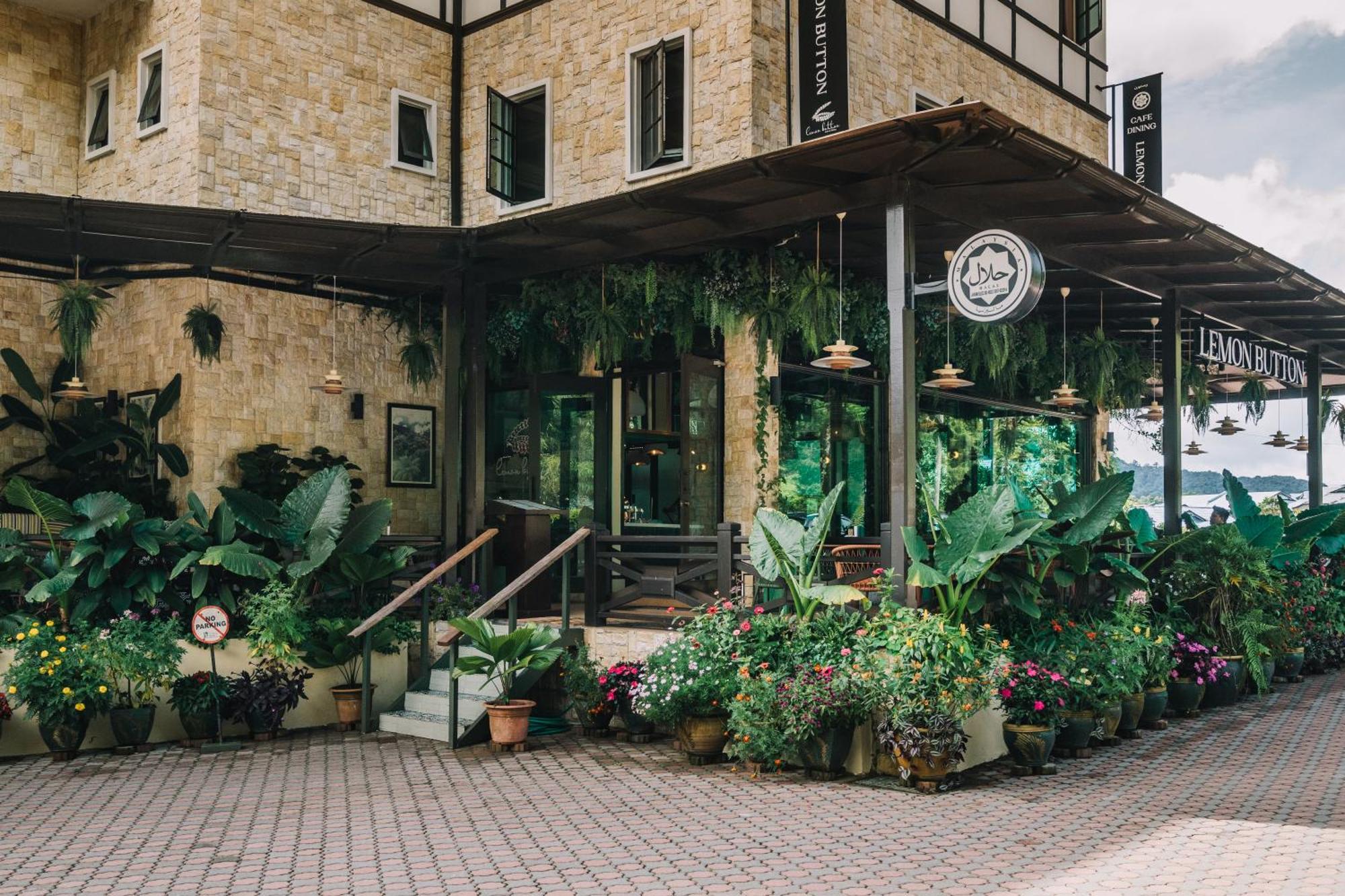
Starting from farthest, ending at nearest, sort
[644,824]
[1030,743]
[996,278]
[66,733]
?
1. [66,733]
2. [996,278]
3. [1030,743]
4. [644,824]

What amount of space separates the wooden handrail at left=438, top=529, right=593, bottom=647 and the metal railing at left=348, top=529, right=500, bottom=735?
0.60 m

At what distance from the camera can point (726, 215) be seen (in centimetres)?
1018

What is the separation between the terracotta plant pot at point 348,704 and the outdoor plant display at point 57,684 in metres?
1.80

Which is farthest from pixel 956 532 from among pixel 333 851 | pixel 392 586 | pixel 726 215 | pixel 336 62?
pixel 336 62

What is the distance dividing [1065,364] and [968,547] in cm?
751

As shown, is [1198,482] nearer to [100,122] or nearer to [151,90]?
[151,90]

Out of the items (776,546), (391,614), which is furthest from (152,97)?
(776,546)

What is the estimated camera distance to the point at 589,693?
975 centimetres

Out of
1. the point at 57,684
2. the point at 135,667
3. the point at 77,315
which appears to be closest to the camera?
the point at 57,684

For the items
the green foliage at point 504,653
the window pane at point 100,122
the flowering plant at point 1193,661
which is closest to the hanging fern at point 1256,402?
the flowering plant at point 1193,661

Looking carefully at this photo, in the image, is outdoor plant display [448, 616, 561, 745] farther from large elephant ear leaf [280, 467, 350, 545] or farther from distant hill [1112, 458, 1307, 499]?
distant hill [1112, 458, 1307, 499]

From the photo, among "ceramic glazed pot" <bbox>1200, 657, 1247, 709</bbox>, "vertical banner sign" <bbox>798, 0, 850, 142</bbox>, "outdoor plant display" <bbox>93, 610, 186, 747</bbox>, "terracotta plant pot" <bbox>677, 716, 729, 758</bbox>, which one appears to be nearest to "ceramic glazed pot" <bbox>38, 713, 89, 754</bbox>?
"outdoor plant display" <bbox>93, 610, 186, 747</bbox>

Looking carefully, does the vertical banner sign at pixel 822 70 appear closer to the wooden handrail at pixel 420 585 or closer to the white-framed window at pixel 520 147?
the white-framed window at pixel 520 147

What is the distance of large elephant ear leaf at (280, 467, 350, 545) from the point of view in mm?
10625
